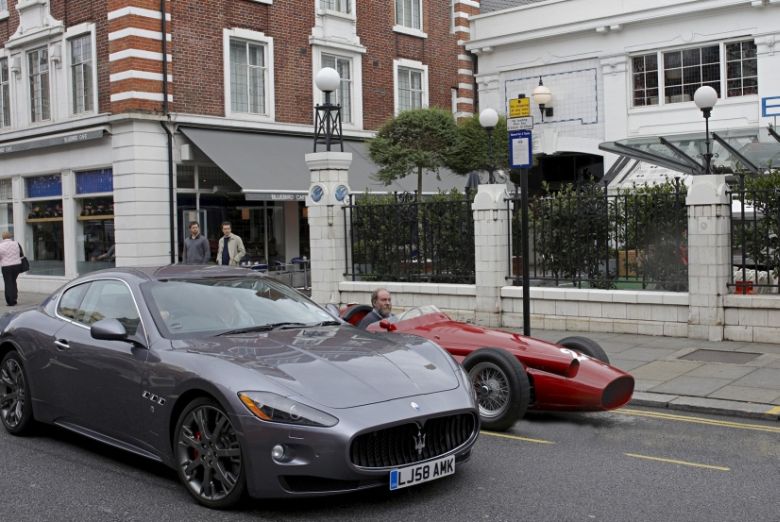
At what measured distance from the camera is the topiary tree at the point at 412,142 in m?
19.7

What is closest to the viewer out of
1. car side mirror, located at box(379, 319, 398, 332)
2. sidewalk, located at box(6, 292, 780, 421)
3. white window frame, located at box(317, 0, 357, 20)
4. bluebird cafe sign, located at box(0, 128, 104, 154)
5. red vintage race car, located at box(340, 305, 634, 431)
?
red vintage race car, located at box(340, 305, 634, 431)

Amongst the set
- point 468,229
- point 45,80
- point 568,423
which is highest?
point 45,80

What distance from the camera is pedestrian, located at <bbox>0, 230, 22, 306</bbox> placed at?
64.0 ft

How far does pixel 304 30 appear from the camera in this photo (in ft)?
76.3

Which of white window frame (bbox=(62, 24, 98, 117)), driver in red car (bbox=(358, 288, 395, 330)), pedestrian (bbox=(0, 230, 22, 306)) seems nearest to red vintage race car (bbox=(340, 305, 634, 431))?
driver in red car (bbox=(358, 288, 395, 330))

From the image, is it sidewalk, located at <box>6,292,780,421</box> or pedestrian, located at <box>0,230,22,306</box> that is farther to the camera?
pedestrian, located at <box>0,230,22,306</box>

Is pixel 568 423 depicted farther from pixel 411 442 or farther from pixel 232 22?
pixel 232 22

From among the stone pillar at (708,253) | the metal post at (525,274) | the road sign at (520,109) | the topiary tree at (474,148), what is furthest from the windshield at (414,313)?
the topiary tree at (474,148)

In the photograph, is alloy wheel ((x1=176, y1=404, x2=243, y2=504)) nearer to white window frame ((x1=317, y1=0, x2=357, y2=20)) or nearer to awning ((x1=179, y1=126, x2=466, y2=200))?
awning ((x1=179, y1=126, x2=466, y2=200))

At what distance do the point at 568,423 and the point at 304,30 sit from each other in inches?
701

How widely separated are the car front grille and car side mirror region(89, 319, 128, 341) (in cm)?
196

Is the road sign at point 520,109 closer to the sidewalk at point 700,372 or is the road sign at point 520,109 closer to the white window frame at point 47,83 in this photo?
the sidewalk at point 700,372

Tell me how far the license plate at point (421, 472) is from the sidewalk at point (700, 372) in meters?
3.91

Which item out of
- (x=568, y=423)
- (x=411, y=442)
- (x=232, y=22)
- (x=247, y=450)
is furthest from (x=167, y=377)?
(x=232, y=22)
